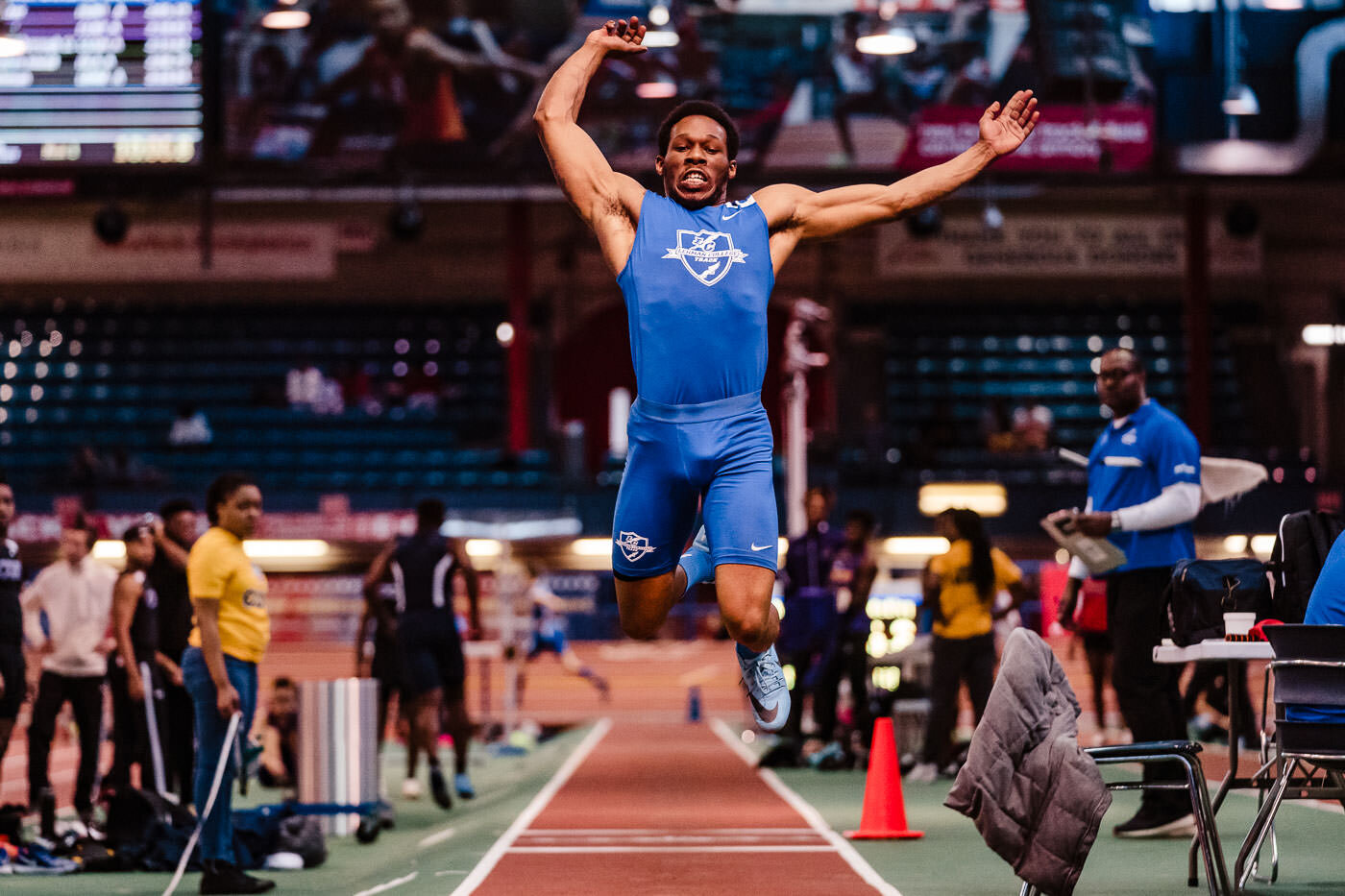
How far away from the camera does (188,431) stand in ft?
85.4

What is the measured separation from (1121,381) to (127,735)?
6.32 metres

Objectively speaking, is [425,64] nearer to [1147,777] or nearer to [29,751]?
[29,751]

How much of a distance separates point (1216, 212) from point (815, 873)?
23.3 m

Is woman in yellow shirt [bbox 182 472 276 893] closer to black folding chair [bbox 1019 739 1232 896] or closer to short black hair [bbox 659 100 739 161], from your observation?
short black hair [bbox 659 100 739 161]

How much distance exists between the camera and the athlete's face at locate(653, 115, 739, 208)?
5320mm

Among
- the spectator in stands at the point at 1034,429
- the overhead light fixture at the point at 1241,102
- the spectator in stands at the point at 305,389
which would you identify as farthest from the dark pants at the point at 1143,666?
the spectator in stands at the point at 305,389

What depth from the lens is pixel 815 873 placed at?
7312 mm

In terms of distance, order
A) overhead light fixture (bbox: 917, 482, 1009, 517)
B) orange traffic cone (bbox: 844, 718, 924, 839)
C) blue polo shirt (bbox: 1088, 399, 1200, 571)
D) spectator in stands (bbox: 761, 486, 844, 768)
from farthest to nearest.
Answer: overhead light fixture (bbox: 917, 482, 1009, 517) < spectator in stands (bbox: 761, 486, 844, 768) < orange traffic cone (bbox: 844, 718, 924, 839) < blue polo shirt (bbox: 1088, 399, 1200, 571)

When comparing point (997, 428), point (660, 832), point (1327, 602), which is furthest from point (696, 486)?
point (997, 428)

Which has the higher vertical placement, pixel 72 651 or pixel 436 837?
pixel 72 651

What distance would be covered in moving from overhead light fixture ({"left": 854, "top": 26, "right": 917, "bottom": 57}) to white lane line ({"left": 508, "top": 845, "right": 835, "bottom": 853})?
49.3ft

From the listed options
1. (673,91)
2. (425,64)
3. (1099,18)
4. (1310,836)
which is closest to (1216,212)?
(1099,18)

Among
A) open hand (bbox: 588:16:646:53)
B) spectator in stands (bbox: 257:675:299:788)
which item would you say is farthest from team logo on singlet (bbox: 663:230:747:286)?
spectator in stands (bbox: 257:675:299:788)

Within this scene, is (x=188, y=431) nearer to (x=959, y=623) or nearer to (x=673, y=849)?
(x=959, y=623)
